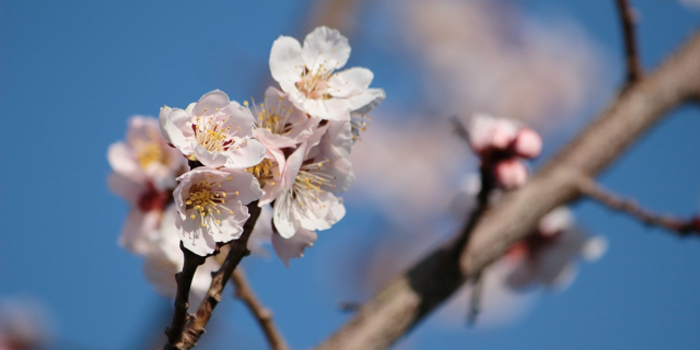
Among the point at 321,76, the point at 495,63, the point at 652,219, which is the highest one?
the point at 495,63

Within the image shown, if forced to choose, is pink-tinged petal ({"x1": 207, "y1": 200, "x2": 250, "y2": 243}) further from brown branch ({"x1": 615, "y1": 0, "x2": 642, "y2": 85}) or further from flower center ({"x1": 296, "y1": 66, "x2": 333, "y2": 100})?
brown branch ({"x1": 615, "y1": 0, "x2": 642, "y2": 85})

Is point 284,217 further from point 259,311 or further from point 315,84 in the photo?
point 259,311

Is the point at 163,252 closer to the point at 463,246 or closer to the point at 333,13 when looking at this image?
the point at 463,246

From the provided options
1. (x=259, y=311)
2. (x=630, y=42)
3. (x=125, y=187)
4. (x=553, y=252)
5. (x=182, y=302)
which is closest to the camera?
(x=182, y=302)

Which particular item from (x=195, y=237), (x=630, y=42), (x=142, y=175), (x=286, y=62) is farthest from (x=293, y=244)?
(x=630, y=42)

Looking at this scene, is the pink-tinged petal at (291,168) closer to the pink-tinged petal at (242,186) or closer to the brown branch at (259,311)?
the pink-tinged petal at (242,186)

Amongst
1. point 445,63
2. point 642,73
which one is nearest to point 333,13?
point 642,73

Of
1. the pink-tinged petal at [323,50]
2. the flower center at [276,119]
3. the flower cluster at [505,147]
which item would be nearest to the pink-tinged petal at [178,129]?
the flower center at [276,119]
